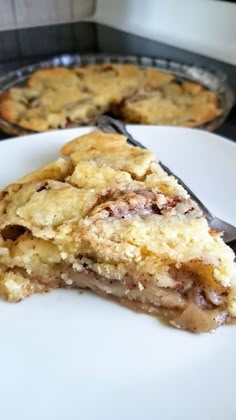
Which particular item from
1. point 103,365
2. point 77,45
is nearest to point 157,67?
point 77,45

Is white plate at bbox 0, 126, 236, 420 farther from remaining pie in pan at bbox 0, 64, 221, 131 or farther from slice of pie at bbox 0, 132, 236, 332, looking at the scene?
remaining pie in pan at bbox 0, 64, 221, 131

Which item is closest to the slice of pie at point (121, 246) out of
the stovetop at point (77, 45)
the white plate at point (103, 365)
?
the white plate at point (103, 365)

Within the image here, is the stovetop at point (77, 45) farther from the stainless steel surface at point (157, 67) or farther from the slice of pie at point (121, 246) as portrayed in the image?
the slice of pie at point (121, 246)

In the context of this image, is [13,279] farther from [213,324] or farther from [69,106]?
[69,106]

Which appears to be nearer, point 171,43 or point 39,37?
point 171,43

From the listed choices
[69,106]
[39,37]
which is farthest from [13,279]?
[39,37]

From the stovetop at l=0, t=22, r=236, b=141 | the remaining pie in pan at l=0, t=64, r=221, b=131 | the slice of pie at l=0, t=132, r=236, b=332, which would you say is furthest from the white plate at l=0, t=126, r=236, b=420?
the stovetop at l=0, t=22, r=236, b=141
